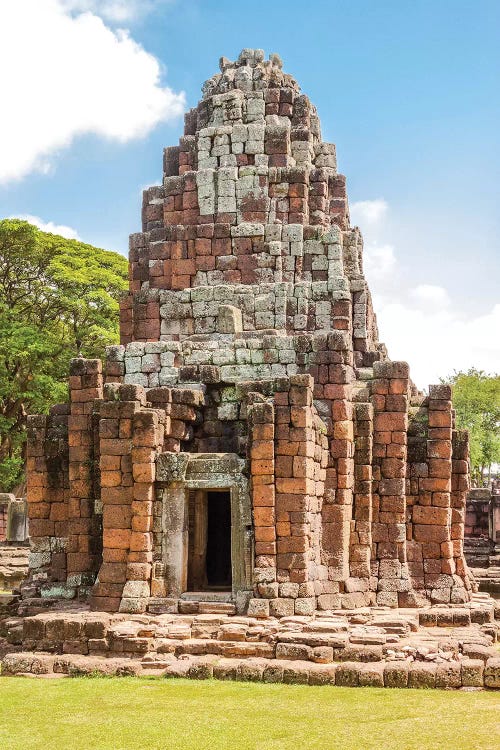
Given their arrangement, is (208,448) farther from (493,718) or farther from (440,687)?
(493,718)

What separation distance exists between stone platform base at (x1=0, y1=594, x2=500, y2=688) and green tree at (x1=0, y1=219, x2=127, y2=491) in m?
19.9

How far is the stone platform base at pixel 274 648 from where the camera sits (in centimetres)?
1265

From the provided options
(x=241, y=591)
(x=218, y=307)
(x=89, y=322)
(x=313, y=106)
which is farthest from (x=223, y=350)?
(x=89, y=322)

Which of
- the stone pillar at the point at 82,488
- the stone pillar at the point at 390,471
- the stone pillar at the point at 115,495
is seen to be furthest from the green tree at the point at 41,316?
the stone pillar at the point at 390,471

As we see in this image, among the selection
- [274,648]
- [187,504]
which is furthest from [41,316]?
[274,648]

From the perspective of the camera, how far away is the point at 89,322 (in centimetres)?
3694

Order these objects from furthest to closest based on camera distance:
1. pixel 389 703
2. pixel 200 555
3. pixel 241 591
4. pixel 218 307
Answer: pixel 218 307 → pixel 200 555 → pixel 241 591 → pixel 389 703

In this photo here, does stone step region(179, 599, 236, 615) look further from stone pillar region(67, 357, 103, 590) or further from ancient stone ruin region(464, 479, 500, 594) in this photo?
ancient stone ruin region(464, 479, 500, 594)

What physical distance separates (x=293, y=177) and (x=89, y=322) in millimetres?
18588

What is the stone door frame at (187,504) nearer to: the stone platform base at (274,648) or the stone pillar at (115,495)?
the stone pillar at (115,495)

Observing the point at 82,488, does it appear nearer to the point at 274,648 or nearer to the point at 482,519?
the point at 274,648

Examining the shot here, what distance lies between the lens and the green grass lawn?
33.4ft

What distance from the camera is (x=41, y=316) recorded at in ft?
121

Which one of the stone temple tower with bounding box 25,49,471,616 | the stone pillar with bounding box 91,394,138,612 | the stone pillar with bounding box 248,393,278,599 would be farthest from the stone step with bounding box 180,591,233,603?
the stone pillar with bounding box 91,394,138,612
